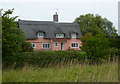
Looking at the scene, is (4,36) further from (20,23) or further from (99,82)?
(20,23)

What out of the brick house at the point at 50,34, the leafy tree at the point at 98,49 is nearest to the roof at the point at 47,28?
the brick house at the point at 50,34

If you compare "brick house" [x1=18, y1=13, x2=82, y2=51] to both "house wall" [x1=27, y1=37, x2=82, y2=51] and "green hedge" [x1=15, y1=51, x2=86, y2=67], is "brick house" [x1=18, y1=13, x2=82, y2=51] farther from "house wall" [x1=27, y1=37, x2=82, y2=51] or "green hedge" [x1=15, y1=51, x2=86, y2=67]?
"green hedge" [x1=15, y1=51, x2=86, y2=67]

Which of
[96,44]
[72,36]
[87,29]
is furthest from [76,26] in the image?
[96,44]

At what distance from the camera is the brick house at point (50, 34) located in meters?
30.7

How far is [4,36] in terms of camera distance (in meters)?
6.72

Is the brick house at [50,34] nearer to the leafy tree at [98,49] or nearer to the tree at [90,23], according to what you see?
the tree at [90,23]

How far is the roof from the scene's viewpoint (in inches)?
1197

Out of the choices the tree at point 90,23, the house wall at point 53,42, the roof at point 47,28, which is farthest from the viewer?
the tree at point 90,23

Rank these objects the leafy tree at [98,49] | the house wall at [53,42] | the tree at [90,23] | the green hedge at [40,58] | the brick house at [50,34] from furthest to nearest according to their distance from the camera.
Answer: the tree at [90,23]
the house wall at [53,42]
the brick house at [50,34]
the leafy tree at [98,49]
the green hedge at [40,58]

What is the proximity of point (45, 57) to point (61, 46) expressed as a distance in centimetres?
2385

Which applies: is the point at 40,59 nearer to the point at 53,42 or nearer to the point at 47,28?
the point at 53,42

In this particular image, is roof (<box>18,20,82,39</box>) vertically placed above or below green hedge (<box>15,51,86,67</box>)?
above

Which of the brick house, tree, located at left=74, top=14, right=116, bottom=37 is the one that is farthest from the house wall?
tree, located at left=74, top=14, right=116, bottom=37

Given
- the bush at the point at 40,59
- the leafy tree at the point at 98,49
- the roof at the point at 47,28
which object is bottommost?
the bush at the point at 40,59
